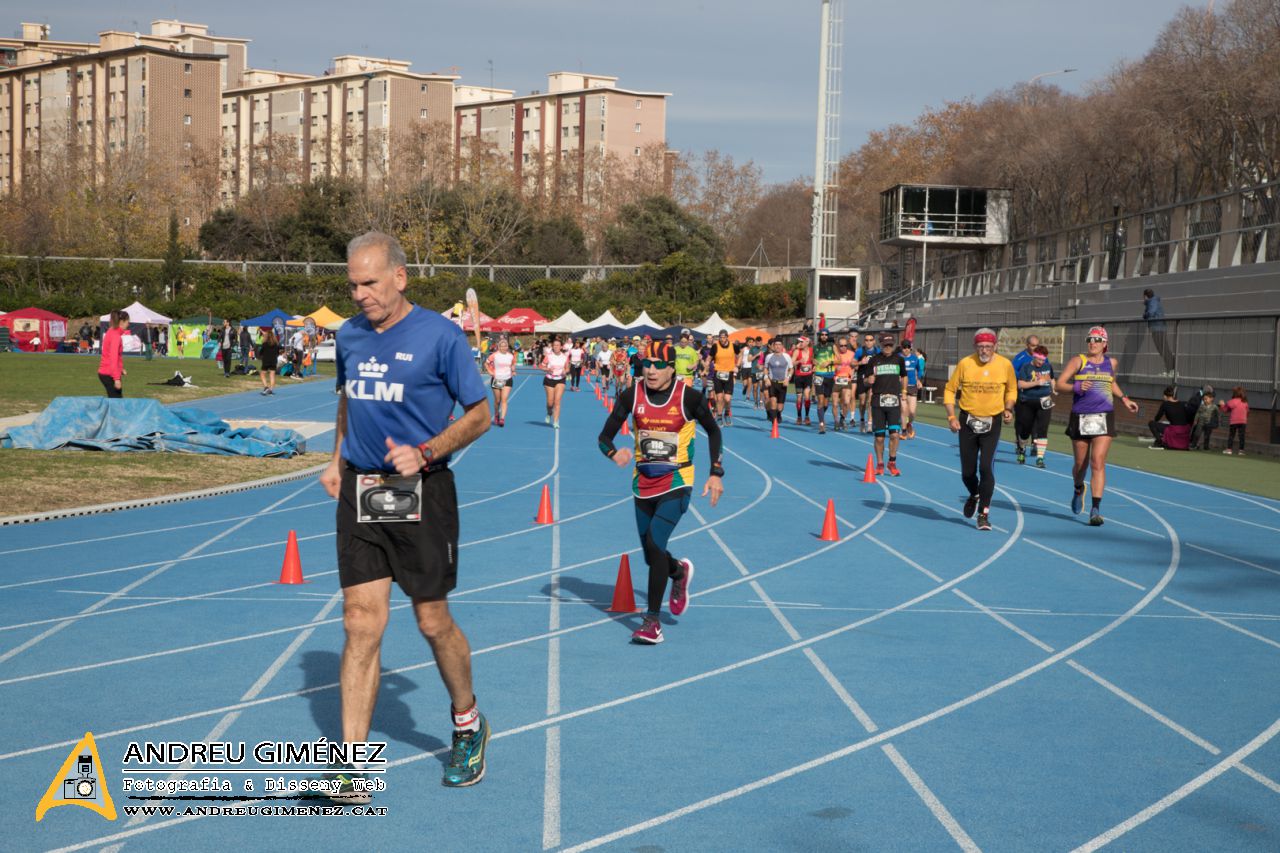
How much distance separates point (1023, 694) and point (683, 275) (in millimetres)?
68717

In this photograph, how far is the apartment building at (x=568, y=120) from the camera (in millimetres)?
122438

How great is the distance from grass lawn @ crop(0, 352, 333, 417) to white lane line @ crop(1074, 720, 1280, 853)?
70.6 ft

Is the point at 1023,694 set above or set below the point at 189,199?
below

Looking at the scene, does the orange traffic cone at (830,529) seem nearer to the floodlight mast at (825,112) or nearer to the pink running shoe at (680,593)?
the pink running shoe at (680,593)

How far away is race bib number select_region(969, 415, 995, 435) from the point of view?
44.5 ft

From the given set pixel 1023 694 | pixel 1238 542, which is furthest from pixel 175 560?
pixel 1238 542

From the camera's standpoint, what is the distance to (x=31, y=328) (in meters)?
63.7

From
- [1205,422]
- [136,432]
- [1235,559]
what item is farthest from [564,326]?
[1235,559]

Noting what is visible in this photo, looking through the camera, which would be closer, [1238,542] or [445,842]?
[445,842]

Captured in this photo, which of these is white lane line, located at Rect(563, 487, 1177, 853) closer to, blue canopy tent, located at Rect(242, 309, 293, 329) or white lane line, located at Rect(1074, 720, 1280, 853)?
white lane line, located at Rect(1074, 720, 1280, 853)

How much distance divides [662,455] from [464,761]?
3.49m

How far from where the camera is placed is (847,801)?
5387 millimetres

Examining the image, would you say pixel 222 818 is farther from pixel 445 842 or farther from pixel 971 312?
pixel 971 312

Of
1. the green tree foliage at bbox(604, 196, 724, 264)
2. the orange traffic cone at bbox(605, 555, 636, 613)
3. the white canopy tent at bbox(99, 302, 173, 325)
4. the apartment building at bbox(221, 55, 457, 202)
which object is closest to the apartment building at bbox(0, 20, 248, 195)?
the apartment building at bbox(221, 55, 457, 202)
